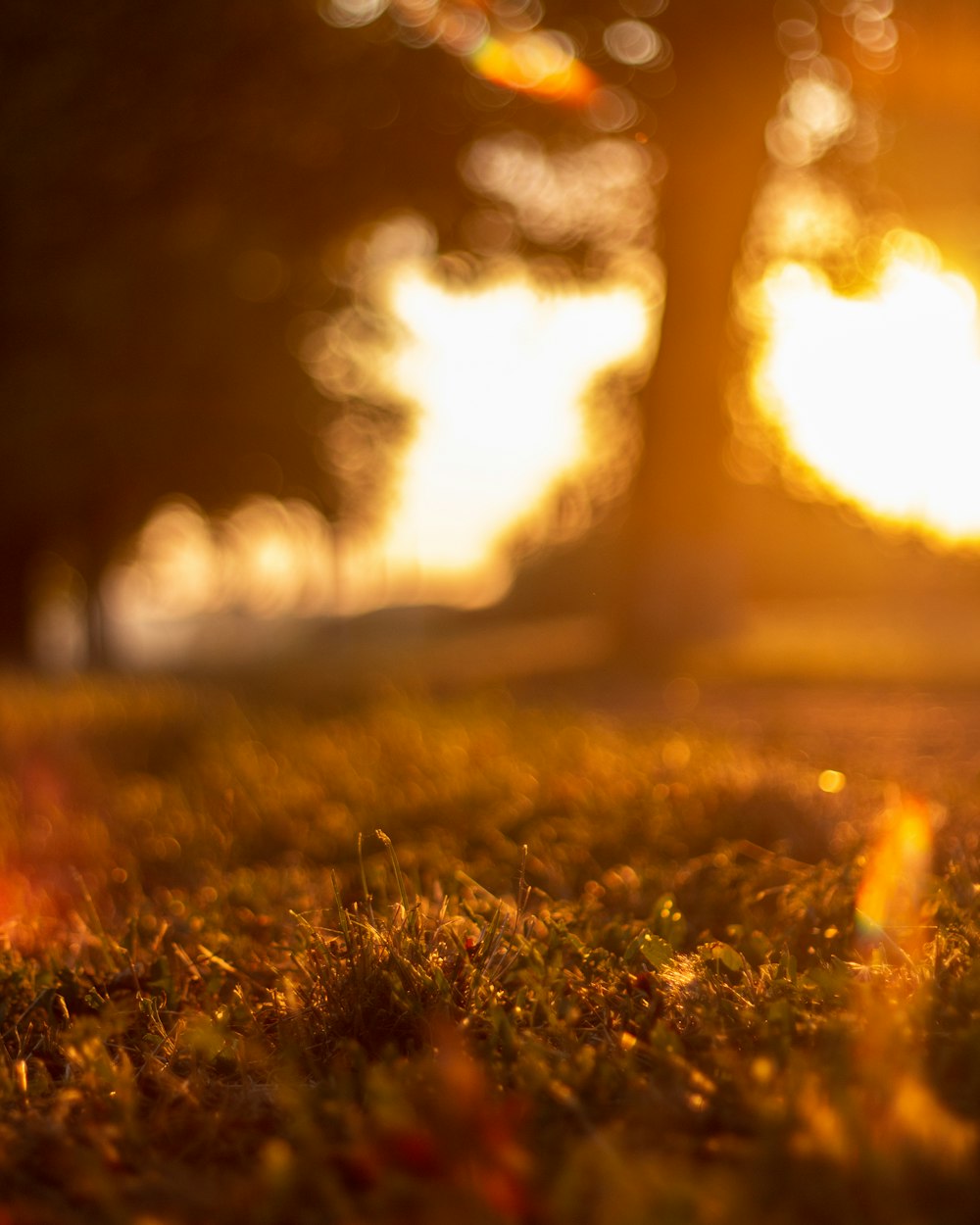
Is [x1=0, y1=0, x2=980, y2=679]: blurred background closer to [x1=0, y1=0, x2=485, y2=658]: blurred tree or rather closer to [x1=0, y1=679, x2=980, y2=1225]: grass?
[x1=0, y1=0, x2=485, y2=658]: blurred tree

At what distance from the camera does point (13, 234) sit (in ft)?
37.4

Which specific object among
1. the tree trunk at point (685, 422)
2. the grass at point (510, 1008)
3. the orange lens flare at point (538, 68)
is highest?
the orange lens flare at point (538, 68)

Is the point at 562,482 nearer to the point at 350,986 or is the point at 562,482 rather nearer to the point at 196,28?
the point at 196,28

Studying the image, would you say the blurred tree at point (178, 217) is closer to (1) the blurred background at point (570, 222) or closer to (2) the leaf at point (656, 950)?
(1) the blurred background at point (570, 222)

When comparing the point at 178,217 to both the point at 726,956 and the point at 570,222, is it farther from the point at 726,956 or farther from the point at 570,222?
the point at 726,956

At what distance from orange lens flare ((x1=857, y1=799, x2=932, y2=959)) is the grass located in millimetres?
11

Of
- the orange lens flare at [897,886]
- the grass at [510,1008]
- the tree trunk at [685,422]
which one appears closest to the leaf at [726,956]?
the grass at [510,1008]

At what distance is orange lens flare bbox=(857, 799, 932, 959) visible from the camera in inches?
110

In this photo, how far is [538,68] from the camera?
11.7 m

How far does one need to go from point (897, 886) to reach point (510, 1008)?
1.17 meters

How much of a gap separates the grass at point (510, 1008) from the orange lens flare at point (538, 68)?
330 inches

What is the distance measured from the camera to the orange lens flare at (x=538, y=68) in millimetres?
11250

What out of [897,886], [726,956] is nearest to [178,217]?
[897,886]

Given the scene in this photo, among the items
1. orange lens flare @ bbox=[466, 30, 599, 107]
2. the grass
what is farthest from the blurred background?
the grass
